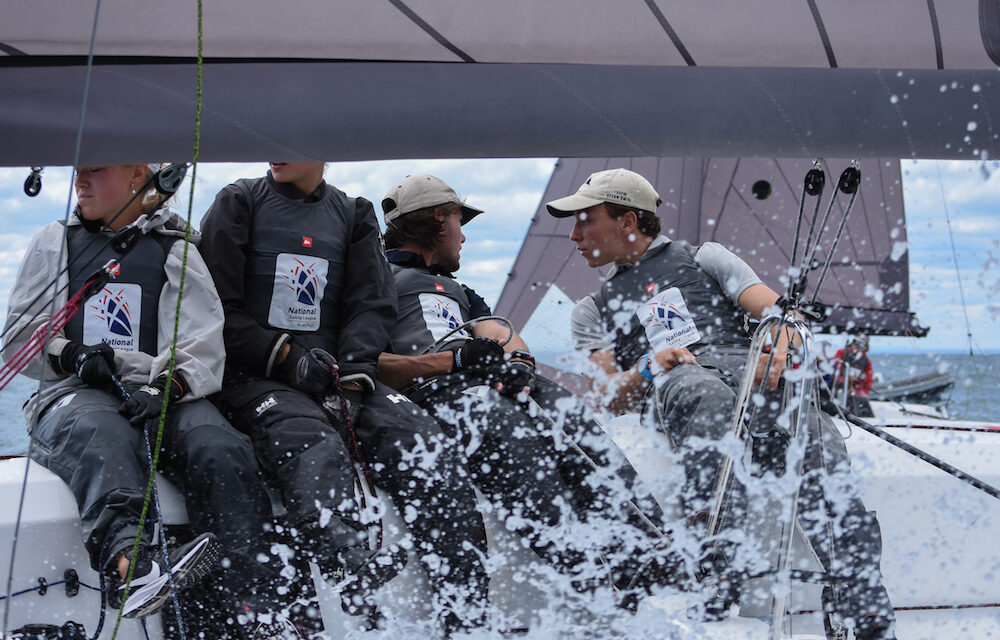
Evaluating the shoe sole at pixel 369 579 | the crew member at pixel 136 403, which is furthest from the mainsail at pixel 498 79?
the shoe sole at pixel 369 579

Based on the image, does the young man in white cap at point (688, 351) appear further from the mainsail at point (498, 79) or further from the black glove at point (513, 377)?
the mainsail at point (498, 79)

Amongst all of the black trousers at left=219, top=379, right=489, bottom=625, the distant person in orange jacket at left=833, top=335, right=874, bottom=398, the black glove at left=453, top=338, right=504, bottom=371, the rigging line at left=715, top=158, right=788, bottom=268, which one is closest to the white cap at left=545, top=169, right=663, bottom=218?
the black glove at left=453, top=338, right=504, bottom=371

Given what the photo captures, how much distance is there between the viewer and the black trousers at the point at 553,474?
1.93 metres

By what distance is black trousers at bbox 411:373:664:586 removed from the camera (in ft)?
6.35

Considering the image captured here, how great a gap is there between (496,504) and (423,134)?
1.03m

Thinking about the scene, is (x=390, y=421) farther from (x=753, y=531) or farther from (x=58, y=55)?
(x=58, y=55)

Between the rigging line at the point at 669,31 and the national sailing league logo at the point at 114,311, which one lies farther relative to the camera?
the national sailing league logo at the point at 114,311

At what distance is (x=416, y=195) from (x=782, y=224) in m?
4.71

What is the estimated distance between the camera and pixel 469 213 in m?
2.53

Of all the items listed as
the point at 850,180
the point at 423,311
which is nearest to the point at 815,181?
the point at 850,180

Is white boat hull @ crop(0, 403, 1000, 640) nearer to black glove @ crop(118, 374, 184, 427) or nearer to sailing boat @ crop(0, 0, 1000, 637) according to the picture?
black glove @ crop(118, 374, 184, 427)

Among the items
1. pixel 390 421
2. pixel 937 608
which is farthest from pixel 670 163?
pixel 390 421

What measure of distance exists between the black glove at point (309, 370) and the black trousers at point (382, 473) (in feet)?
0.08

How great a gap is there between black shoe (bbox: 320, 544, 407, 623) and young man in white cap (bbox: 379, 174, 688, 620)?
300 millimetres
